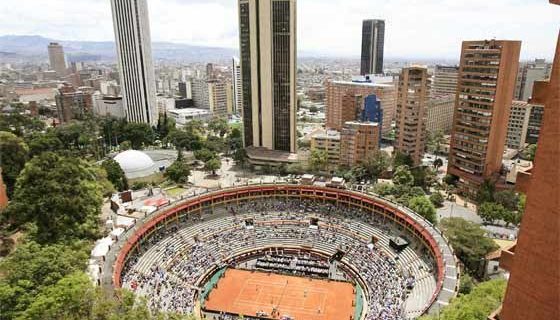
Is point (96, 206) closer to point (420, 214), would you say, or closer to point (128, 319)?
point (128, 319)

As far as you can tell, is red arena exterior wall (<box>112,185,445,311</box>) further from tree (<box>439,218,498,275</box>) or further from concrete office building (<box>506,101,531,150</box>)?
concrete office building (<box>506,101,531,150</box>)

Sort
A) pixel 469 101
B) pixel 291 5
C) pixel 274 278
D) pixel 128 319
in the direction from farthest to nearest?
pixel 291 5, pixel 469 101, pixel 274 278, pixel 128 319

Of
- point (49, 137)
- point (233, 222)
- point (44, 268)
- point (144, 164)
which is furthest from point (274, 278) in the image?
point (49, 137)

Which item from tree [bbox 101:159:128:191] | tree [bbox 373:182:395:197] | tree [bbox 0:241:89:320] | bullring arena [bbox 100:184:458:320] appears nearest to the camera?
tree [bbox 0:241:89:320]

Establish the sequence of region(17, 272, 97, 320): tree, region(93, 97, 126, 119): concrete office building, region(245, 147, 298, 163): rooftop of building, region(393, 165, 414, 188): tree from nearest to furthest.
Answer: region(17, 272, 97, 320): tree → region(393, 165, 414, 188): tree → region(245, 147, 298, 163): rooftop of building → region(93, 97, 126, 119): concrete office building

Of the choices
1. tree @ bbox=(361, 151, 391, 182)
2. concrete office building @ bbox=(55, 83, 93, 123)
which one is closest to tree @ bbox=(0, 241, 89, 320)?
tree @ bbox=(361, 151, 391, 182)

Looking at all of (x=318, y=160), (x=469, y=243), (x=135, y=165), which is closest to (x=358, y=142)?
(x=318, y=160)

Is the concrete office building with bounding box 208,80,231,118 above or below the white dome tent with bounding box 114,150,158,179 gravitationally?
above
